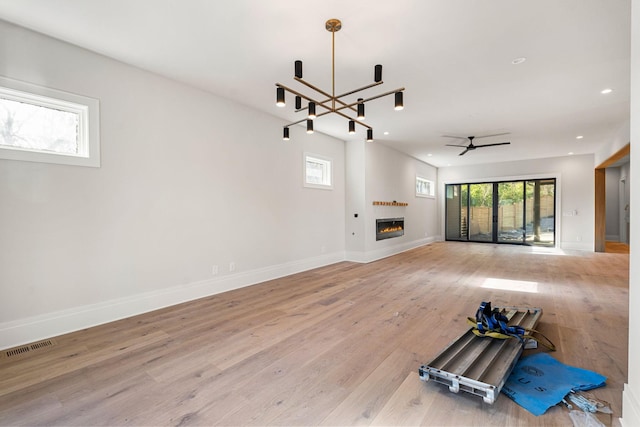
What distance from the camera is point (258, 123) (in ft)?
16.1

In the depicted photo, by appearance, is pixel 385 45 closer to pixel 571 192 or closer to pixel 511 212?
pixel 571 192

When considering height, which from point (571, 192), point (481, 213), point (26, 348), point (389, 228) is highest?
point (571, 192)

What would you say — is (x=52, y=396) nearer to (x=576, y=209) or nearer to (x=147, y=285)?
(x=147, y=285)

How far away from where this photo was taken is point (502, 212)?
10.2 metres

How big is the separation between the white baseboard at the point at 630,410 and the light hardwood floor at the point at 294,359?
0.23 m

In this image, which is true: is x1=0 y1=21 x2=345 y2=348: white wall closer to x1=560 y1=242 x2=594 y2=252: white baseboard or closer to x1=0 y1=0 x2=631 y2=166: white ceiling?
x1=0 y1=0 x2=631 y2=166: white ceiling

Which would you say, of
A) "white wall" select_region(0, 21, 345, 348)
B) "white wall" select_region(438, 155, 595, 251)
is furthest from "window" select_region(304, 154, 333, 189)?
"white wall" select_region(438, 155, 595, 251)

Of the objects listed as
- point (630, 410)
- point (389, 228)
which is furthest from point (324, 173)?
point (630, 410)

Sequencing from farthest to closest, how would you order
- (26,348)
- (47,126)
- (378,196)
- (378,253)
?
1. (378,196)
2. (378,253)
3. (47,126)
4. (26,348)

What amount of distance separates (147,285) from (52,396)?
5.50ft

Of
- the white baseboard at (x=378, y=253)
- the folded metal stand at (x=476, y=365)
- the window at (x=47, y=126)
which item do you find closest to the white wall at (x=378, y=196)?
the white baseboard at (x=378, y=253)

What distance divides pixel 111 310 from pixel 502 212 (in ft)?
36.6

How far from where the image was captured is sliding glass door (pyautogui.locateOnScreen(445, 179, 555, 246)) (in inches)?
372

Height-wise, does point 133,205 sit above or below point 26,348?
above
